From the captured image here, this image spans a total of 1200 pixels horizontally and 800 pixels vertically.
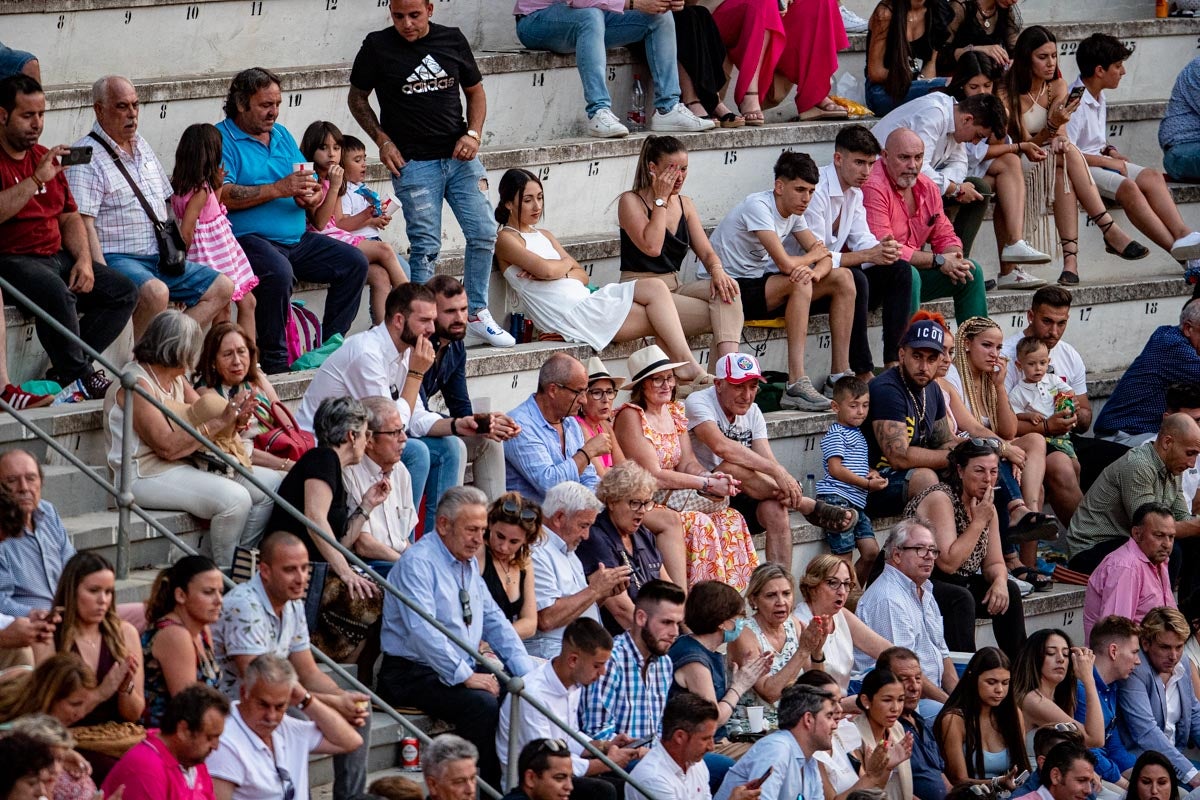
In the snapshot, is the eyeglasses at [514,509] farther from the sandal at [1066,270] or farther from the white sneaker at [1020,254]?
the sandal at [1066,270]

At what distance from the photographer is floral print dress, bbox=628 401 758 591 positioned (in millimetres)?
9148

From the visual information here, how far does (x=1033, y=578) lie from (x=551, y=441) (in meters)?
2.87

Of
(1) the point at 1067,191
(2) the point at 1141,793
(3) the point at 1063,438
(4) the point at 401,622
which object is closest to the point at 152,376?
(4) the point at 401,622

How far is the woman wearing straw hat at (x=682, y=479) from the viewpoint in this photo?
917 centimetres

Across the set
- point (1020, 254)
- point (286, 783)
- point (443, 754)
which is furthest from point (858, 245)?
point (286, 783)

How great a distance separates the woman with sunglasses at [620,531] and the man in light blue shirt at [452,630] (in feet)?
2.83

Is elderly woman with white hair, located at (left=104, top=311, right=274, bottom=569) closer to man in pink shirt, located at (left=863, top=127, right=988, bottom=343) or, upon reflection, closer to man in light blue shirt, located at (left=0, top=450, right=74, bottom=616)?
man in light blue shirt, located at (left=0, top=450, right=74, bottom=616)

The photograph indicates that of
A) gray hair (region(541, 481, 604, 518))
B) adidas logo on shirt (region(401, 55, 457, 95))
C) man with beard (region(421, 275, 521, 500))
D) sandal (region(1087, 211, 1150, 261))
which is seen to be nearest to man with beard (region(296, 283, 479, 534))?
man with beard (region(421, 275, 521, 500))

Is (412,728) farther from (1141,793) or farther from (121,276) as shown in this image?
(1141,793)

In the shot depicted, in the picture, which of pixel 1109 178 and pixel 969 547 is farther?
pixel 1109 178

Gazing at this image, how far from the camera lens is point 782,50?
12328mm

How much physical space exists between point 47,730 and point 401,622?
2.22 meters

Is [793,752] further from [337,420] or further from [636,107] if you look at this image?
[636,107]

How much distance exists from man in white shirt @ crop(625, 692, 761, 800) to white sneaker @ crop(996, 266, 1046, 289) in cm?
539
